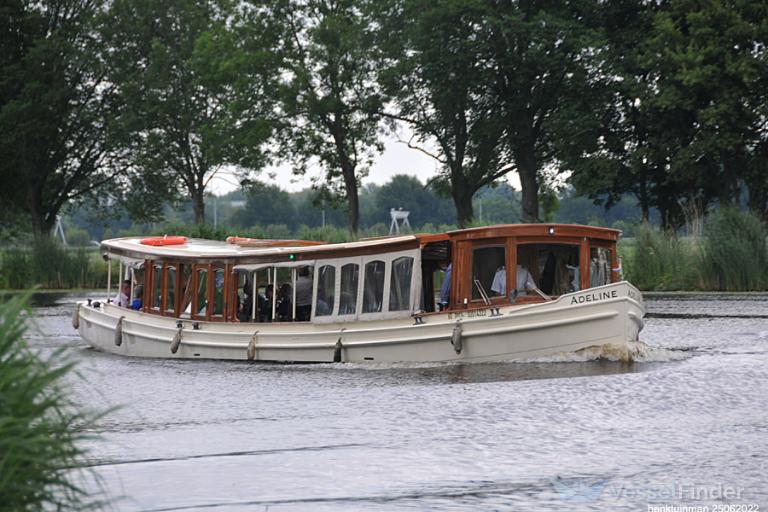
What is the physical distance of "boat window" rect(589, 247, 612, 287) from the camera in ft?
75.3

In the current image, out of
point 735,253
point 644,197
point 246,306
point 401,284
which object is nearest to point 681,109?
point 644,197

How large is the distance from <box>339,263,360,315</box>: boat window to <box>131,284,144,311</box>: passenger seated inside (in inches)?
247

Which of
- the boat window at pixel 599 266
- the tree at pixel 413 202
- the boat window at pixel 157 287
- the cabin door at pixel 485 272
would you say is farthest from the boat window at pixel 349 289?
the tree at pixel 413 202

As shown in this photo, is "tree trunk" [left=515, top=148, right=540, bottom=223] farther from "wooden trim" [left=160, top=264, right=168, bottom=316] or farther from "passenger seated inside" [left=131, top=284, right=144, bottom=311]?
"wooden trim" [left=160, top=264, right=168, bottom=316]

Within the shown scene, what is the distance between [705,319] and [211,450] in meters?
18.5

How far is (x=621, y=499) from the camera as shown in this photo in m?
11.8

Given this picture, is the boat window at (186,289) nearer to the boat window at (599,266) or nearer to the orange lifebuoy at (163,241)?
the orange lifebuoy at (163,241)

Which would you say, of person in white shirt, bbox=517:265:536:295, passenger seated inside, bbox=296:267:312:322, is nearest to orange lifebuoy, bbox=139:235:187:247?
passenger seated inside, bbox=296:267:312:322

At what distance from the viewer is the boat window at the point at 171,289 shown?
27.3 m

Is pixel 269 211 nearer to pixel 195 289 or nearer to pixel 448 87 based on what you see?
pixel 448 87

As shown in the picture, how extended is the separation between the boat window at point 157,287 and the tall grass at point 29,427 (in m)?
20.0

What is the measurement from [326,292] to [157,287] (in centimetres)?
509

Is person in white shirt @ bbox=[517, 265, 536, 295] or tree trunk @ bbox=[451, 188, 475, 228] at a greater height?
tree trunk @ bbox=[451, 188, 475, 228]

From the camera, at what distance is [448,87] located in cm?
5609
